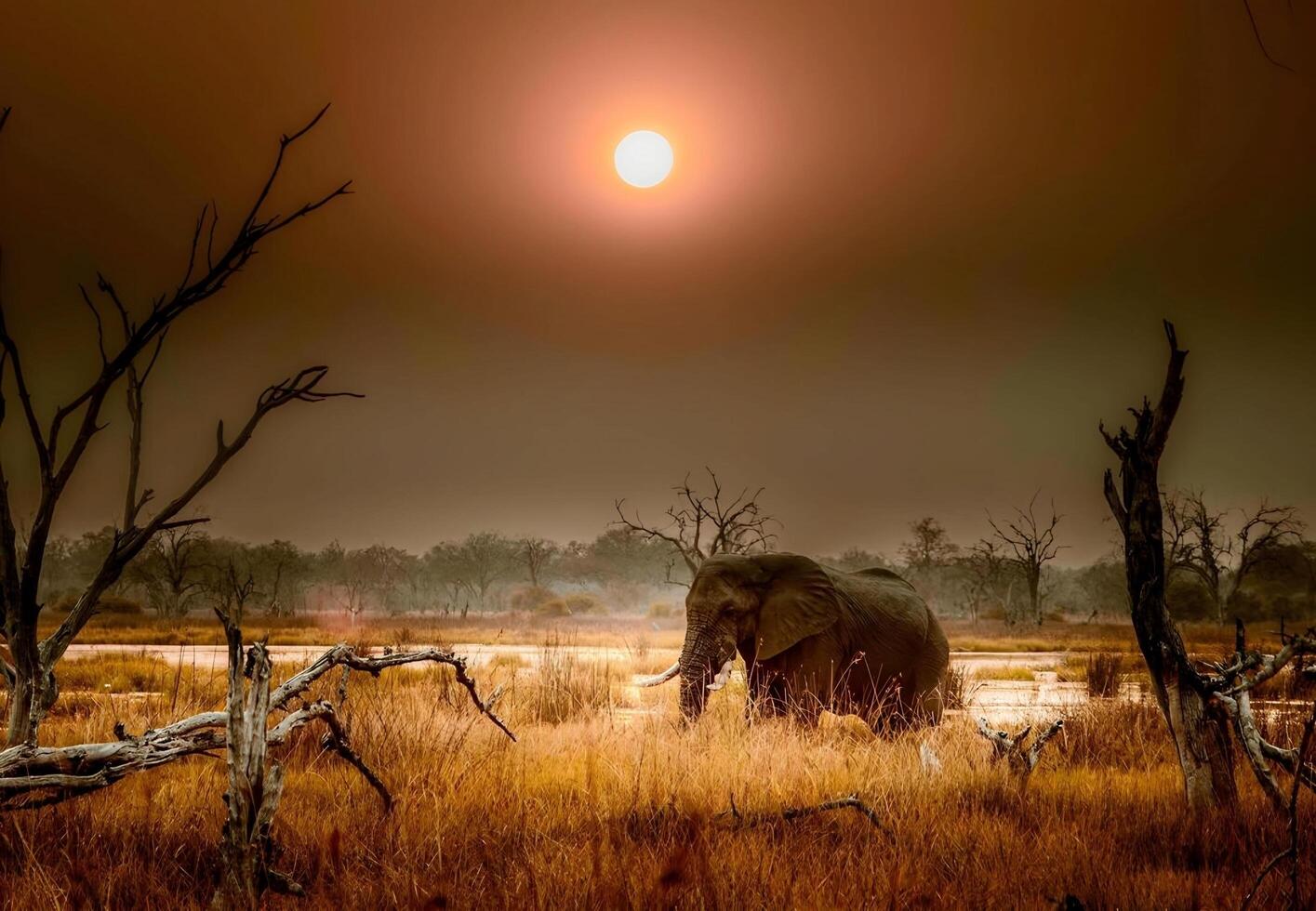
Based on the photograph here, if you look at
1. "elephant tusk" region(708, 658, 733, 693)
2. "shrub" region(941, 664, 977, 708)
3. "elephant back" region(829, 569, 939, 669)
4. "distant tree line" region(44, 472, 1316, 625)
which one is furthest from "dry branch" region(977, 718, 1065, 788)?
"distant tree line" region(44, 472, 1316, 625)

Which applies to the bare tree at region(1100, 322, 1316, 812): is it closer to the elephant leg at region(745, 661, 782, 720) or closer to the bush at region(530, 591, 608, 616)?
the elephant leg at region(745, 661, 782, 720)

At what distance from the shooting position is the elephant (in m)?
7.46

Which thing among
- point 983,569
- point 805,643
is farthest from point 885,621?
point 983,569

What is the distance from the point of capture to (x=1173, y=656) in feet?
12.6

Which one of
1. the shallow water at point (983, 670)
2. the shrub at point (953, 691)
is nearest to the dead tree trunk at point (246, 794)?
the shallow water at point (983, 670)

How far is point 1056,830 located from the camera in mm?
3828

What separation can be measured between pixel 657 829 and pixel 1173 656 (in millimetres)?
2909

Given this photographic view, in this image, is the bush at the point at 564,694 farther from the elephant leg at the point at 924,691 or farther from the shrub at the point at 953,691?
the shrub at the point at 953,691

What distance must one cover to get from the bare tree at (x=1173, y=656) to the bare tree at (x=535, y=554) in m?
65.9

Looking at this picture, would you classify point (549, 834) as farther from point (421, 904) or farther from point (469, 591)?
point (469, 591)

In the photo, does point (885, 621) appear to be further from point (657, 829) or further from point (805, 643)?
point (657, 829)

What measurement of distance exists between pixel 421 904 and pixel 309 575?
300ft

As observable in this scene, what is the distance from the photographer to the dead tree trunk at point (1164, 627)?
3.91m

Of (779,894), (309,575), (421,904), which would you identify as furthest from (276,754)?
(309,575)
